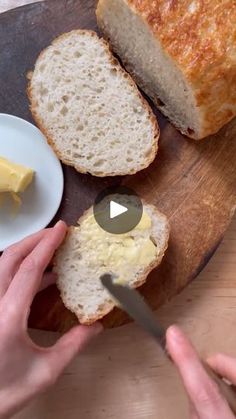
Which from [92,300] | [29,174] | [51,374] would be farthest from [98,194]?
[51,374]

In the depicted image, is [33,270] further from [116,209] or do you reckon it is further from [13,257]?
[116,209]

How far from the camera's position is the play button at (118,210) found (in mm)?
1777

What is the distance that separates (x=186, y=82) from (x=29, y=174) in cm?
53

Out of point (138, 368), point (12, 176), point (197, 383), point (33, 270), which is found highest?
point (12, 176)

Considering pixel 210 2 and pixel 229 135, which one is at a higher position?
pixel 210 2

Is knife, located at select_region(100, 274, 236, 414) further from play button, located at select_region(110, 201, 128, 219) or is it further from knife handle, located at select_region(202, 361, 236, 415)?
play button, located at select_region(110, 201, 128, 219)

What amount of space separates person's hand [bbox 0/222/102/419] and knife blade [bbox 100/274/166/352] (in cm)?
23

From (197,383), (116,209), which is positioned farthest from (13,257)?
(197,383)

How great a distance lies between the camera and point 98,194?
74.4 inches

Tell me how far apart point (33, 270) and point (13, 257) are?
95 mm

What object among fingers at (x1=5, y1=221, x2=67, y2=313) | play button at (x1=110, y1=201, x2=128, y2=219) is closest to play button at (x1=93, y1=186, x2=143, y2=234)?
play button at (x1=110, y1=201, x2=128, y2=219)

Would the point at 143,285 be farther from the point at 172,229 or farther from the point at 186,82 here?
the point at 186,82

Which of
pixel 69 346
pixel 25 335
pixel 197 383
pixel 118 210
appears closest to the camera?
pixel 197 383

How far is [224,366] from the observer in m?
1.69
